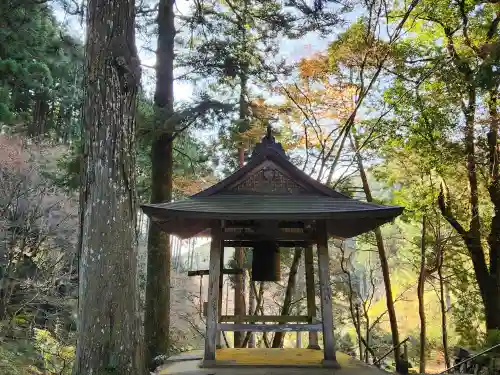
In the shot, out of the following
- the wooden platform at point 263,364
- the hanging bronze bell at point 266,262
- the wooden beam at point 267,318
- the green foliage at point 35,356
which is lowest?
the green foliage at point 35,356

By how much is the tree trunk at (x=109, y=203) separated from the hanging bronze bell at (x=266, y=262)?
139cm

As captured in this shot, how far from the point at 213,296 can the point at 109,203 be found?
1410mm

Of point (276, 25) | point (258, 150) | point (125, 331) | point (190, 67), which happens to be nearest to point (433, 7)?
point (276, 25)

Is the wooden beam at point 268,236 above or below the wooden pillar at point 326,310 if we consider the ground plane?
above

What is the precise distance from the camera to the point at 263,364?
12.2ft

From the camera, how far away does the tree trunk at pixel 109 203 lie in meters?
2.91

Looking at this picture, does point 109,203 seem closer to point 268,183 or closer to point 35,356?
point 268,183

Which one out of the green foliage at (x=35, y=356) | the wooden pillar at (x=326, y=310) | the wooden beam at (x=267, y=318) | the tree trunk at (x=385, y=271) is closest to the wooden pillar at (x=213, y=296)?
the wooden beam at (x=267, y=318)

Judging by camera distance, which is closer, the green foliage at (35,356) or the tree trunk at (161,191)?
the tree trunk at (161,191)

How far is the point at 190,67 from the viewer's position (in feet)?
25.2

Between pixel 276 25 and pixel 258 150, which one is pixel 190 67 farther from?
pixel 258 150

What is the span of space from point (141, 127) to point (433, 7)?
251 inches

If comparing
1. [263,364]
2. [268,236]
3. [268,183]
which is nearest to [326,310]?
[263,364]

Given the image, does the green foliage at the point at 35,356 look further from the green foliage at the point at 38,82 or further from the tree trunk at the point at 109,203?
the green foliage at the point at 38,82
